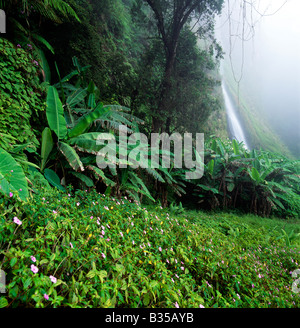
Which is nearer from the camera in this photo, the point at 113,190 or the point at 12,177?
the point at 12,177

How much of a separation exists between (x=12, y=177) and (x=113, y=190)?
6.56ft

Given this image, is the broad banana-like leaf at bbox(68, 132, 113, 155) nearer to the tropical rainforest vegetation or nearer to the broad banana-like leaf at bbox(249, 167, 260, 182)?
the tropical rainforest vegetation

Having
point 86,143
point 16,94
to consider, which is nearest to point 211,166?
point 86,143

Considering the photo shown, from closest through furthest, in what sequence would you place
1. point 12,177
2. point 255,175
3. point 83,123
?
point 12,177 → point 83,123 → point 255,175

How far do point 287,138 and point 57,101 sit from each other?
3325 centimetres

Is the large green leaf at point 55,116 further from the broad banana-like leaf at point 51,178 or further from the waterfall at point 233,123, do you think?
the waterfall at point 233,123

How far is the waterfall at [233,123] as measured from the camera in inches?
784

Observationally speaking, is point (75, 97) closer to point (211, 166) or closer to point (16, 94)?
point (16, 94)

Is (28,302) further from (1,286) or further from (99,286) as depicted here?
(99,286)

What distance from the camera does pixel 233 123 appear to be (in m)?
21.3

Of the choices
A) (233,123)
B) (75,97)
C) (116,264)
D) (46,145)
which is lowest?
(116,264)

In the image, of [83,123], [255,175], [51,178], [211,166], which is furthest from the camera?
[211,166]

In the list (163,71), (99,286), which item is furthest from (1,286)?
(163,71)

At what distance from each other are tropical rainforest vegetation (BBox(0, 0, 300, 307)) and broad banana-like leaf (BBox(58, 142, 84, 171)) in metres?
0.01
